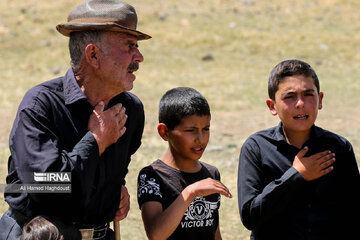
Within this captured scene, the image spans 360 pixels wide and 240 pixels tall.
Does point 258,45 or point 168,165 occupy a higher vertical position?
point 258,45

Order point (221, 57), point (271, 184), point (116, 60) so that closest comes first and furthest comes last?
point (116, 60), point (271, 184), point (221, 57)

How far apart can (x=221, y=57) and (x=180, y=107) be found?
1597cm

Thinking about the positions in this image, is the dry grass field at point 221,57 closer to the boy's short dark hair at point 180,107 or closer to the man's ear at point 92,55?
the boy's short dark hair at point 180,107

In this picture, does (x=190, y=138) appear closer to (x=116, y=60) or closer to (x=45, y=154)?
(x=116, y=60)

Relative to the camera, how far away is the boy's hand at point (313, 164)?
363cm

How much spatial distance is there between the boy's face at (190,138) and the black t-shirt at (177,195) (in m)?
0.12

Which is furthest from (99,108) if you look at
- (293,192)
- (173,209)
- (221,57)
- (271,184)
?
(221,57)

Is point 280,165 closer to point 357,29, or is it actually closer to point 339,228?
point 339,228

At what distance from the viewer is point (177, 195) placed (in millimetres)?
3998

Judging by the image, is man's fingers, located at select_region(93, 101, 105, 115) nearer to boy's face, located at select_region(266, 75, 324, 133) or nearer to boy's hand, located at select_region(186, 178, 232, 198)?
boy's hand, located at select_region(186, 178, 232, 198)

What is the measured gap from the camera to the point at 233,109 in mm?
13703

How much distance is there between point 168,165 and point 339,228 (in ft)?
3.66

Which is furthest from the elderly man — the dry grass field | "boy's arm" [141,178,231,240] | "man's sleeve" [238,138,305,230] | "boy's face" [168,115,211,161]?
the dry grass field

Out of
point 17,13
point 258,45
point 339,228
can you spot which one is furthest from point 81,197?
point 17,13
